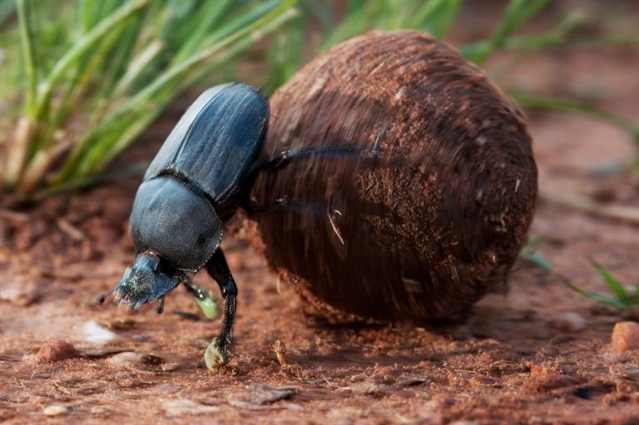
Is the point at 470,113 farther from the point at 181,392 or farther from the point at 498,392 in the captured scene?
the point at 181,392

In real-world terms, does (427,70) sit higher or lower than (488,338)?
higher

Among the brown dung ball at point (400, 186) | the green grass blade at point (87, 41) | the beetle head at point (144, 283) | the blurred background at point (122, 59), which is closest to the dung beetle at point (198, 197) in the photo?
the beetle head at point (144, 283)

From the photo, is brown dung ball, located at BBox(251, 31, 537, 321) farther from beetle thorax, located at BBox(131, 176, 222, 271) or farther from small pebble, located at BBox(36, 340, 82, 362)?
small pebble, located at BBox(36, 340, 82, 362)

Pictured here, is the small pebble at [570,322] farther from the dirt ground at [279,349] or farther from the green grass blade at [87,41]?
the green grass blade at [87,41]

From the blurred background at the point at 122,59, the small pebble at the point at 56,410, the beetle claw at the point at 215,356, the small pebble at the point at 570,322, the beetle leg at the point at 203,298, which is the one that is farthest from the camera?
the blurred background at the point at 122,59

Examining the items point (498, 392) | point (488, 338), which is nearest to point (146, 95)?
point (488, 338)

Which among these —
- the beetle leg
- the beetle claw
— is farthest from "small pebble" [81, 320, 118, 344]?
the beetle claw

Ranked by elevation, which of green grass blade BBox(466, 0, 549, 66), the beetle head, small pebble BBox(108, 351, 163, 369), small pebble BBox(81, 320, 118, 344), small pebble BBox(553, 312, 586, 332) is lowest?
small pebble BBox(553, 312, 586, 332)
